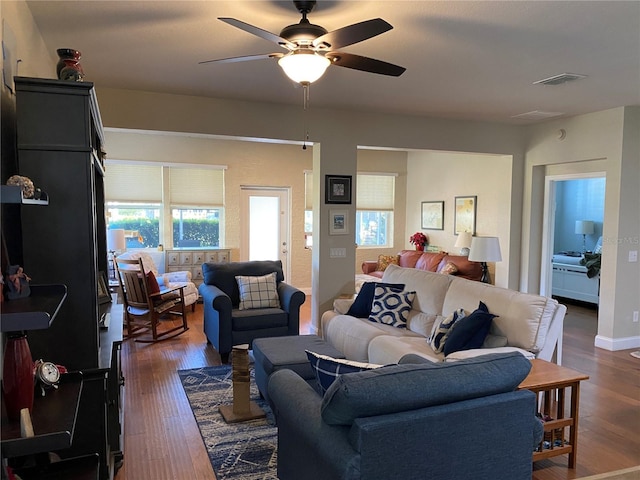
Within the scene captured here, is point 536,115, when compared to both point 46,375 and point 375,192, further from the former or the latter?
point 46,375

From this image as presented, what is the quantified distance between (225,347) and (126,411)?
3.94ft

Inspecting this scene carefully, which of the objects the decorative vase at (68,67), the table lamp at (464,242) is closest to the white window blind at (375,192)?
the table lamp at (464,242)

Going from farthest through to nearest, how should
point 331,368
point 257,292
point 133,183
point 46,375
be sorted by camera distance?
point 133,183 < point 257,292 < point 331,368 < point 46,375

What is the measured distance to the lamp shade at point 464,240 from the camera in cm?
683

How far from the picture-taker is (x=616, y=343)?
16.8ft

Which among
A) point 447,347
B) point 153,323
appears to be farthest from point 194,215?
point 447,347

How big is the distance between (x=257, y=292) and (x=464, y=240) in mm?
3469

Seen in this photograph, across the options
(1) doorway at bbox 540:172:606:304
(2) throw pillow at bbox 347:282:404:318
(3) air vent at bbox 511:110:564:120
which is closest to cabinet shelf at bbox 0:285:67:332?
(2) throw pillow at bbox 347:282:404:318

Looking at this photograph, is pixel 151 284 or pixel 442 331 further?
pixel 151 284

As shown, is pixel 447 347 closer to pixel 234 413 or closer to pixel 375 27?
pixel 234 413

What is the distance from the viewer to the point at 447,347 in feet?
10.5

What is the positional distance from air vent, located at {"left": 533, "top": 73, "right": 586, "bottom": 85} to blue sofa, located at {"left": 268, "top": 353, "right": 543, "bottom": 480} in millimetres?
2866

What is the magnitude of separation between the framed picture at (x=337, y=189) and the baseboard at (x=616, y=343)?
3262 mm

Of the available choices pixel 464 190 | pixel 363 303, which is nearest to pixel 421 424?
pixel 363 303
